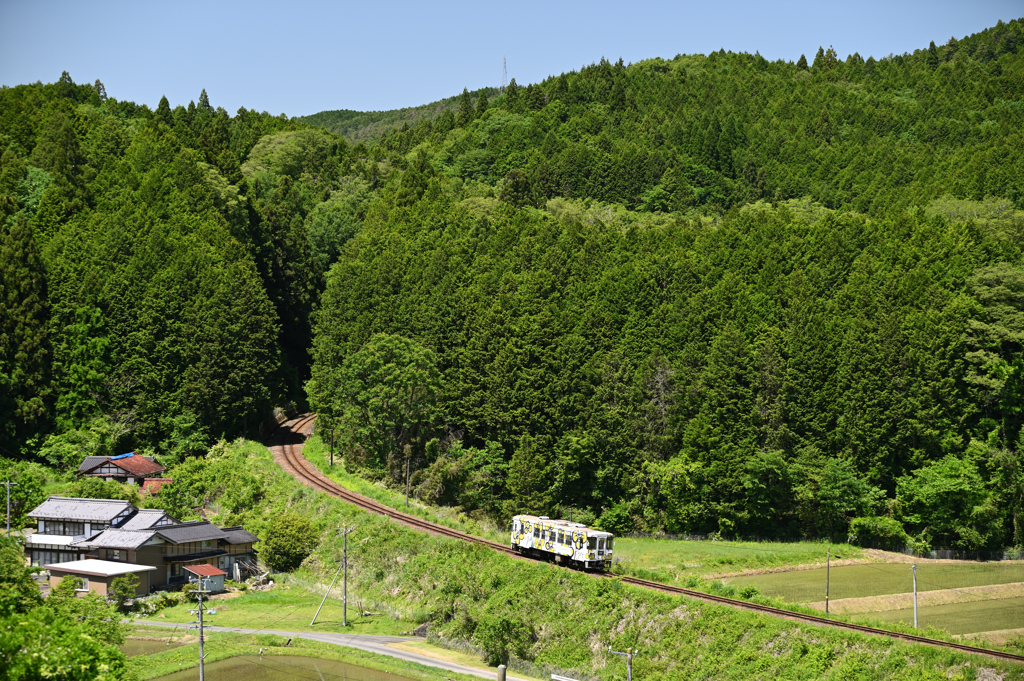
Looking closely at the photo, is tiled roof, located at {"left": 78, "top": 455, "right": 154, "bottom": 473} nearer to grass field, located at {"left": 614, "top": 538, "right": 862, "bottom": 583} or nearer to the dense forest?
the dense forest

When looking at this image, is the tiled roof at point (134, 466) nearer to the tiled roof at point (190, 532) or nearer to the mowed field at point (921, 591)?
the tiled roof at point (190, 532)

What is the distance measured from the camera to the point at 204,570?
5400cm

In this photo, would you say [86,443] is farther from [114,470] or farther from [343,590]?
[343,590]

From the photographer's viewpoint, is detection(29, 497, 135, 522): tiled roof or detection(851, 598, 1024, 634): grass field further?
detection(29, 497, 135, 522): tiled roof

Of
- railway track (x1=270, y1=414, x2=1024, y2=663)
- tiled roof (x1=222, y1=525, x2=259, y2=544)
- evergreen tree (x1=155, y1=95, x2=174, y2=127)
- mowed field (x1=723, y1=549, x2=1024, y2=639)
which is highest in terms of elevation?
evergreen tree (x1=155, y1=95, x2=174, y2=127)

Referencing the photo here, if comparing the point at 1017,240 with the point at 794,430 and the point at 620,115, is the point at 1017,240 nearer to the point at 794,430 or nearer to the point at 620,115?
the point at 794,430

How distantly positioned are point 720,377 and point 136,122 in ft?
Answer: 249

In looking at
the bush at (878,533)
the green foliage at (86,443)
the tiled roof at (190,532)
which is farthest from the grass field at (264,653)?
the bush at (878,533)

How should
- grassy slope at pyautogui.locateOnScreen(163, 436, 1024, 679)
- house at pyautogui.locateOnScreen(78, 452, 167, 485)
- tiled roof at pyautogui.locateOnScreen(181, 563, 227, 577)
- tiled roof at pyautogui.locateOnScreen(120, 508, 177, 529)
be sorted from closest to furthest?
1. grassy slope at pyautogui.locateOnScreen(163, 436, 1024, 679)
2. tiled roof at pyautogui.locateOnScreen(181, 563, 227, 577)
3. tiled roof at pyautogui.locateOnScreen(120, 508, 177, 529)
4. house at pyautogui.locateOnScreen(78, 452, 167, 485)

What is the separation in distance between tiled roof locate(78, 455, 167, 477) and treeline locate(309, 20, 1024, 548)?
13.8 m

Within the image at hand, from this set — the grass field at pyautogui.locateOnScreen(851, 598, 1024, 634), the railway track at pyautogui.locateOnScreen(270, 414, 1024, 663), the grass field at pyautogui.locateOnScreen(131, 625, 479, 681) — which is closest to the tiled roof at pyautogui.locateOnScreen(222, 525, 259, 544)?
the railway track at pyautogui.locateOnScreen(270, 414, 1024, 663)

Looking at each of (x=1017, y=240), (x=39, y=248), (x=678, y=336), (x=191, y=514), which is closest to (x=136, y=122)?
(x=39, y=248)

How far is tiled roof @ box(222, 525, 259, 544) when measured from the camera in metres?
57.7

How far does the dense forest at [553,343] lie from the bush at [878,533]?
0.18 m
